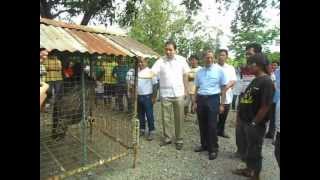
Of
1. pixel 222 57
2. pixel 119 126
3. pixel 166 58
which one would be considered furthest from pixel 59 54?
pixel 222 57

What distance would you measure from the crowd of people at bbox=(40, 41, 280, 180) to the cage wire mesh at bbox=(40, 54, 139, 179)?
21 mm

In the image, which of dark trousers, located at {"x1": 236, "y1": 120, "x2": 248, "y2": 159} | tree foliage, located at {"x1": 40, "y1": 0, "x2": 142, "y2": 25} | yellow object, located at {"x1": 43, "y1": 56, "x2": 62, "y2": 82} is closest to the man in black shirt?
dark trousers, located at {"x1": 236, "y1": 120, "x2": 248, "y2": 159}

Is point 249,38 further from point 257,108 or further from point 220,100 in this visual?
point 257,108

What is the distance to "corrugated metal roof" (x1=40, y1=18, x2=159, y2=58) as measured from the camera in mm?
3822

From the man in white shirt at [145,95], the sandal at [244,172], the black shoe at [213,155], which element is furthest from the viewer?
the man in white shirt at [145,95]

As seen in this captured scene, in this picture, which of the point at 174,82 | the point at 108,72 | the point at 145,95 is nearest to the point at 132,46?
the point at 108,72

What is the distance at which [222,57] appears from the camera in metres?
6.75

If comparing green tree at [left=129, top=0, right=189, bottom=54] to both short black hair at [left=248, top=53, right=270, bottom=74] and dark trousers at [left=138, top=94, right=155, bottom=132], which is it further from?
short black hair at [left=248, top=53, right=270, bottom=74]

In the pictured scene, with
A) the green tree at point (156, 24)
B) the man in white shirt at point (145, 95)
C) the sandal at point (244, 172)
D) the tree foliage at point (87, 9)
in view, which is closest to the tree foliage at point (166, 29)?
the green tree at point (156, 24)

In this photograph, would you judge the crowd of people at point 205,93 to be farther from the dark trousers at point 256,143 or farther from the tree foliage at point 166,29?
the tree foliage at point 166,29

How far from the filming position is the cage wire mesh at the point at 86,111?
14.5 feet

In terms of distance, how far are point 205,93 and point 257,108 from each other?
141 cm
